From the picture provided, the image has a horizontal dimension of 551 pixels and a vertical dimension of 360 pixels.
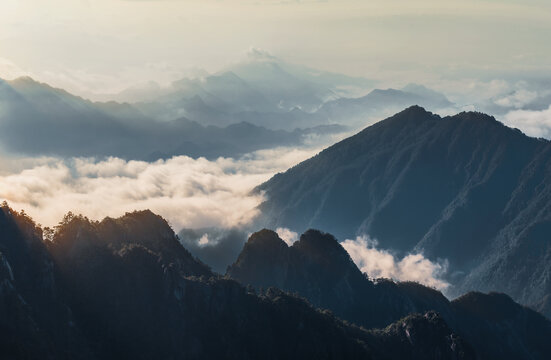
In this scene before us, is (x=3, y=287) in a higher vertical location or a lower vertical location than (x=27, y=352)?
higher

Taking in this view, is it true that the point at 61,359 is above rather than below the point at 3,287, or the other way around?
below
